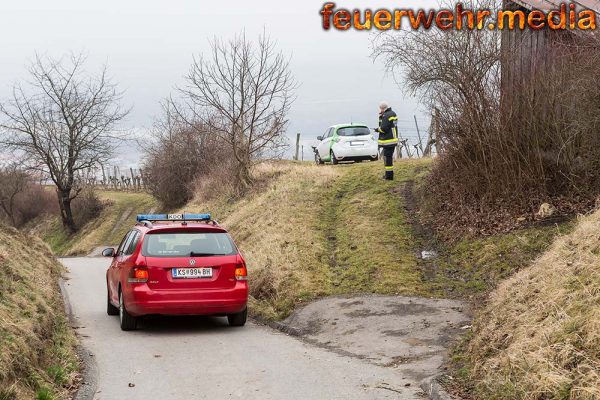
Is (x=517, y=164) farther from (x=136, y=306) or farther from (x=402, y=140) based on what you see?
(x=402, y=140)

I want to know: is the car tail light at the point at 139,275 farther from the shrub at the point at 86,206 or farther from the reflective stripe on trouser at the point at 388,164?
the shrub at the point at 86,206

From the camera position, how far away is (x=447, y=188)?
61.0ft

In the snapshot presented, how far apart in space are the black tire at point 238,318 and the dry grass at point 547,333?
415 centimetres

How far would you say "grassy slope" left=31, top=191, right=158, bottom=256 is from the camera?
158 feet

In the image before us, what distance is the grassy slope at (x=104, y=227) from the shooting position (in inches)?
1895

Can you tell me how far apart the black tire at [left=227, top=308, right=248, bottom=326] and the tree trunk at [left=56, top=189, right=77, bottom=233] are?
44.3 m

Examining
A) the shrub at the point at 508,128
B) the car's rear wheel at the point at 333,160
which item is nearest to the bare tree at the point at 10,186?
the car's rear wheel at the point at 333,160

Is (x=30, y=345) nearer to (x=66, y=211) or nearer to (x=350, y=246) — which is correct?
(x=350, y=246)

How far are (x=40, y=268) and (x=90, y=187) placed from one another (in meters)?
41.7

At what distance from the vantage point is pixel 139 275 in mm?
11352

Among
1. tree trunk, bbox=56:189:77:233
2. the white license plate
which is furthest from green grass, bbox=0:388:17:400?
tree trunk, bbox=56:189:77:233

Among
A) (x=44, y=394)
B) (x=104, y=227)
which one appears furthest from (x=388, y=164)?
(x=104, y=227)

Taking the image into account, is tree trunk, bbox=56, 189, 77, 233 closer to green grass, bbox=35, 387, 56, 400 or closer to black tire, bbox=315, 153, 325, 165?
black tire, bbox=315, 153, 325, 165

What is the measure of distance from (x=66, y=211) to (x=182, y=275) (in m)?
46.6
